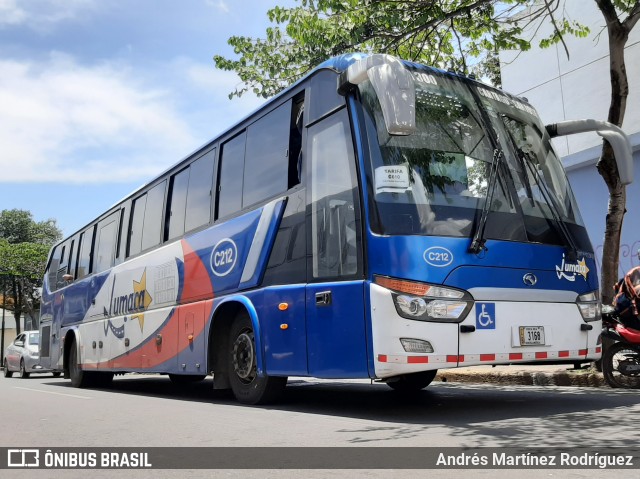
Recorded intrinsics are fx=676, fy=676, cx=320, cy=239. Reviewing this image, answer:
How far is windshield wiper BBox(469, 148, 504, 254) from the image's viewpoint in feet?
19.7

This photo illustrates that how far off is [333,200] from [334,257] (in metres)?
0.55

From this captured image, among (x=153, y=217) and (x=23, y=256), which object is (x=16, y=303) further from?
(x=153, y=217)

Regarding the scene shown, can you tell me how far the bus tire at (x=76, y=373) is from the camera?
1374 cm

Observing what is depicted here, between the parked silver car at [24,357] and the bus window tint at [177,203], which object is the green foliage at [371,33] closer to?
the bus window tint at [177,203]

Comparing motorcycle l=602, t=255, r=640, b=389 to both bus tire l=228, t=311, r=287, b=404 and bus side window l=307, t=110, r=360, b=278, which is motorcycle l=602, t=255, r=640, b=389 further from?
bus tire l=228, t=311, r=287, b=404

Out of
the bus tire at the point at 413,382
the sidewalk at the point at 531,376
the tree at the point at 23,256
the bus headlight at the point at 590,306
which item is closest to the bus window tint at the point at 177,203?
the bus tire at the point at 413,382

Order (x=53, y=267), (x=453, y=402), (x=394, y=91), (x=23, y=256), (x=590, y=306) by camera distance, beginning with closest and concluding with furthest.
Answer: (x=394, y=91), (x=590, y=306), (x=453, y=402), (x=53, y=267), (x=23, y=256)

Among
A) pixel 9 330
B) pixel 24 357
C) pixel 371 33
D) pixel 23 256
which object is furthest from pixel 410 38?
pixel 9 330

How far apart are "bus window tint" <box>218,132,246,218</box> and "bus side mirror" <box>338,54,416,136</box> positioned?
9.45 feet

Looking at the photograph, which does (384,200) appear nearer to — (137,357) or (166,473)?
(166,473)

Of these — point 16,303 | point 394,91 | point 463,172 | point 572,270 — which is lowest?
point 572,270

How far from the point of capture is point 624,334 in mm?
7840

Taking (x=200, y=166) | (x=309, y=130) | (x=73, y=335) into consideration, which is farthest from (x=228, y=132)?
(x=73, y=335)

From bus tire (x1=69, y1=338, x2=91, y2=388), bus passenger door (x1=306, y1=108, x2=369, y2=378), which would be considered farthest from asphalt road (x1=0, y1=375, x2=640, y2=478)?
bus tire (x1=69, y1=338, x2=91, y2=388)
